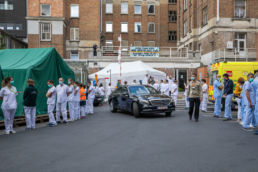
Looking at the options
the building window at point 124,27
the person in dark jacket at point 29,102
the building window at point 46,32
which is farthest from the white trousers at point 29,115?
the building window at point 124,27

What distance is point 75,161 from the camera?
5.60m

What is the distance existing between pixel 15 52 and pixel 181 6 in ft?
113

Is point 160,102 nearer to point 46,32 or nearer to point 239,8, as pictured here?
point 239,8

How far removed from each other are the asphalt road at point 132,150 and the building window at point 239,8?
1038 inches

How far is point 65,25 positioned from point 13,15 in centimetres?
1721

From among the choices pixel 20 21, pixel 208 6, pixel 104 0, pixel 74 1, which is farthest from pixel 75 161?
pixel 20 21

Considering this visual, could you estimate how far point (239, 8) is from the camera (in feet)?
107

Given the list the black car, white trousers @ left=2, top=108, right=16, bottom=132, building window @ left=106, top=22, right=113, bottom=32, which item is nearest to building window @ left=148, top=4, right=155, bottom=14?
building window @ left=106, top=22, right=113, bottom=32

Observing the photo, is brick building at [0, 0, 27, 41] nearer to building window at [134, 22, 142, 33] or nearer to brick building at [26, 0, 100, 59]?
brick building at [26, 0, 100, 59]

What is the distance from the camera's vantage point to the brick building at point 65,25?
115ft

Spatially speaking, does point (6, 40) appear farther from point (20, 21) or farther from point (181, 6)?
point (181, 6)

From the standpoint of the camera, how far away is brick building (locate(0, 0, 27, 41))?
48594mm

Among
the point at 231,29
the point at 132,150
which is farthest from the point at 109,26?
the point at 132,150

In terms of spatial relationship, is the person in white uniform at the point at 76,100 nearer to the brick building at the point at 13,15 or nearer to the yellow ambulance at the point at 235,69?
the yellow ambulance at the point at 235,69
